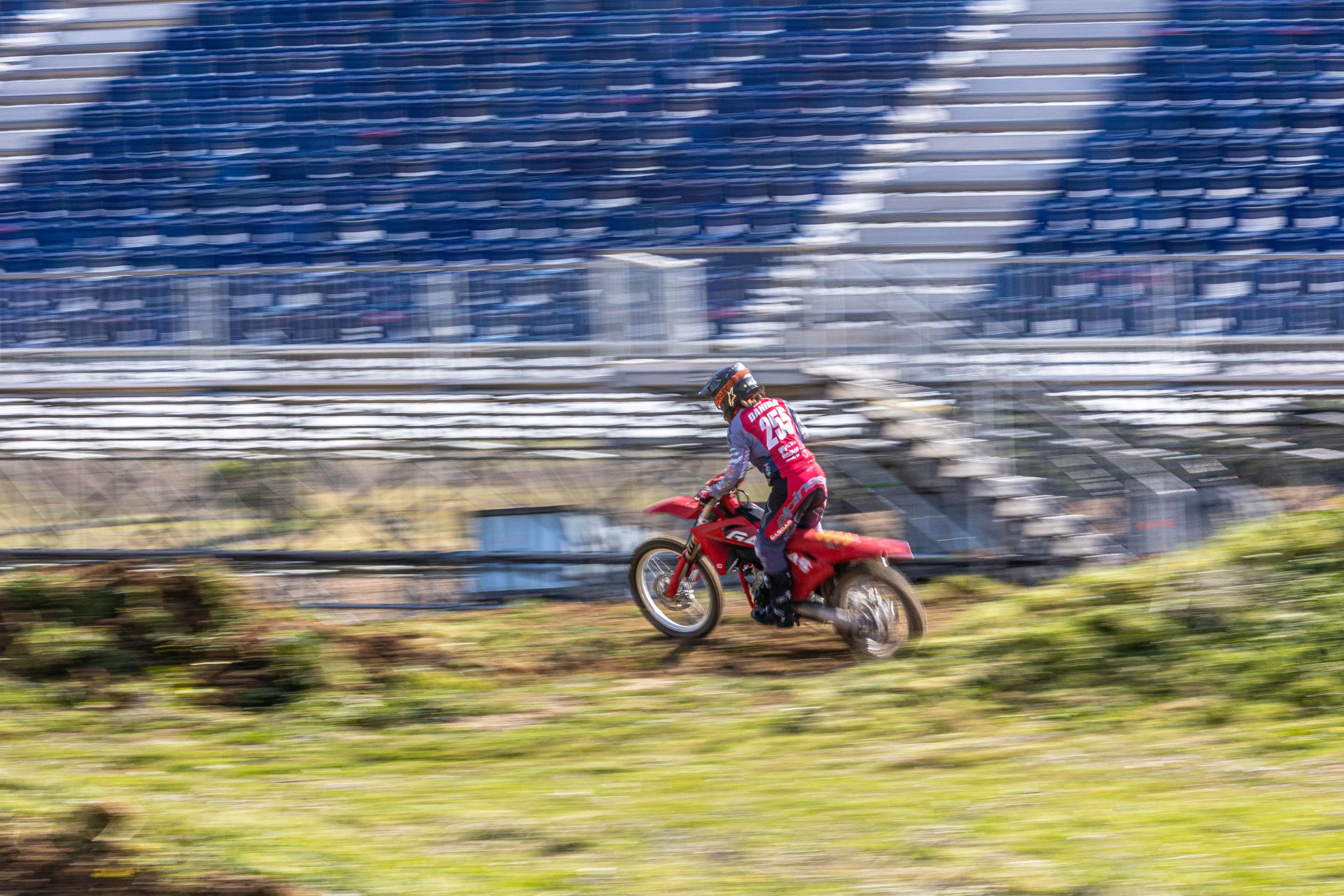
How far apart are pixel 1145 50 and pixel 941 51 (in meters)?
2.82

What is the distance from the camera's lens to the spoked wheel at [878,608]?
7539 millimetres

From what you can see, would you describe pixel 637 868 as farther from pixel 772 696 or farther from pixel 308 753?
pixel 772 696

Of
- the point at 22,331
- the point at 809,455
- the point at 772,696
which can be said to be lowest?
the point at 772,696

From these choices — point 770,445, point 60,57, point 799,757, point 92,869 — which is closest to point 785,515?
point 770,445

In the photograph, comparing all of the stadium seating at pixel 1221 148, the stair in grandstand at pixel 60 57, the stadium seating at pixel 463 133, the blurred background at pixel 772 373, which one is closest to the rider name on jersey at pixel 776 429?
the blurred background at pixel 772 373

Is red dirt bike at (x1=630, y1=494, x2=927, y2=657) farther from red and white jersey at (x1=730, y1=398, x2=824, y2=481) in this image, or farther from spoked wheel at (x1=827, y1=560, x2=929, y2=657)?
red and white jersey at (x1=730, y1=398, x2=824, y2=481)

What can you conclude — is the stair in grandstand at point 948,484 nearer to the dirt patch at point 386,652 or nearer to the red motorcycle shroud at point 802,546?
the red motorcycle shroud at point 802,546

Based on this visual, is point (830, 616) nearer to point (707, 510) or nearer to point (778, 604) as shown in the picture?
point (778, 604)

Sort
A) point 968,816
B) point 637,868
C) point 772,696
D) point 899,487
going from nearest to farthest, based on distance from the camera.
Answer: point 637,868 → point 968,816 → point 772,696 → point 899,487

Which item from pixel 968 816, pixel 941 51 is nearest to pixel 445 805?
pixel 968 816

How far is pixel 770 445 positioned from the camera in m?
7.77

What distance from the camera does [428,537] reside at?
10.2 m

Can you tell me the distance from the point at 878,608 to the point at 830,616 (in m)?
Result: 0.29

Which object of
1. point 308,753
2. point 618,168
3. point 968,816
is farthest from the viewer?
point 618,168
